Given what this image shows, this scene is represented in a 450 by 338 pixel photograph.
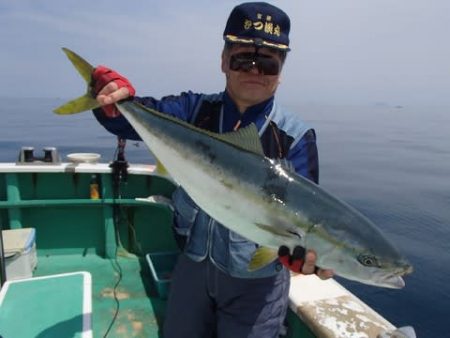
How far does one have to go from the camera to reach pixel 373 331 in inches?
129

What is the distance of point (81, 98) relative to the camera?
2.84 m

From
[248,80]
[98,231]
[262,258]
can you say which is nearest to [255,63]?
[248,80]

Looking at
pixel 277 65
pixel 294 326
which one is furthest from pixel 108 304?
pixel 277 65

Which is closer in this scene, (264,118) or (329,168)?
(264,118)

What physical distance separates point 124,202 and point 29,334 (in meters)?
3.56

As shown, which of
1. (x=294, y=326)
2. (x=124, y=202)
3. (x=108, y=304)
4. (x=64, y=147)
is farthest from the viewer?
(x=64, y=147)

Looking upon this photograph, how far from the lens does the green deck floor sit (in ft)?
16.7

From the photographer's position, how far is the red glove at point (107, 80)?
2863 mm

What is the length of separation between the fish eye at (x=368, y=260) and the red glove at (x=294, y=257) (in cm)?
35

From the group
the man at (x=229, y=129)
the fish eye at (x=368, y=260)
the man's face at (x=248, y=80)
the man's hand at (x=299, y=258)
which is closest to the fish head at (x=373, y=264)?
the fish eye at (x=368, y=260)

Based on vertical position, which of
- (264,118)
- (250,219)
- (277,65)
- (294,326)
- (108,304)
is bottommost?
(108,304)

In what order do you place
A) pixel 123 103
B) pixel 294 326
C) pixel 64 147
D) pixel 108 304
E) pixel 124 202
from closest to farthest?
pixel 123 103
pixel 294 326
pixel 108 304
pixel 124 202
pixel 64 147

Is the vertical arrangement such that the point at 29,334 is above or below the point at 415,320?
above

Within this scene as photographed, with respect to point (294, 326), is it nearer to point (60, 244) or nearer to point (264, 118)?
point (264, 118)
